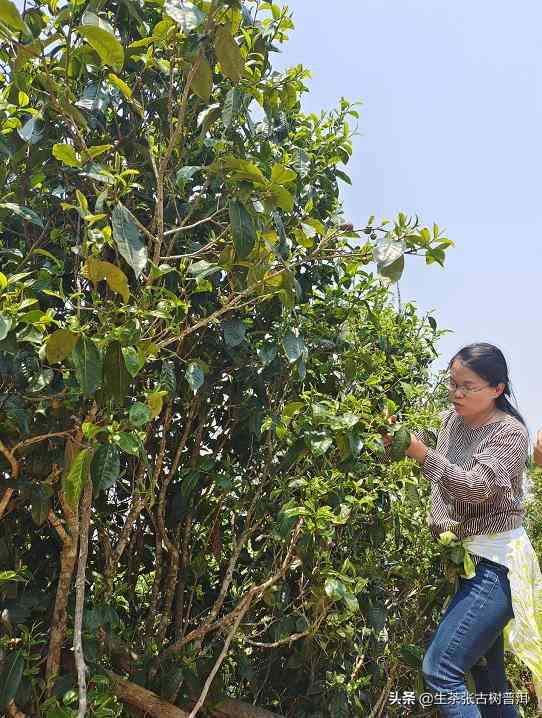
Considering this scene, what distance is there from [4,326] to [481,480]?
1.54 m

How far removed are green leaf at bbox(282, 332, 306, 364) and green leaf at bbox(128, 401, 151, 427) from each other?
60 centimetres

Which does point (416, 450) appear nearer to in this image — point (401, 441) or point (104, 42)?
point (401, 441)

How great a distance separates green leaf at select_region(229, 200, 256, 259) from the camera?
200 centimetres

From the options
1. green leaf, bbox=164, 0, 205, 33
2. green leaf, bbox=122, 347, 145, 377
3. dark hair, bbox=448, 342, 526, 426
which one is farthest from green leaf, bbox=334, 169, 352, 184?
green leaf, bbox=122, 347, 145, 377

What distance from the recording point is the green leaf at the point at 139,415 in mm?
1996

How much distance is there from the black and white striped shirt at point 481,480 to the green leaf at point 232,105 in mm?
1253

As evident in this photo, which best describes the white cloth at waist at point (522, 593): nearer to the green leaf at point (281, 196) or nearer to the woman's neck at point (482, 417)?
the woman's neck at point (482, 417)

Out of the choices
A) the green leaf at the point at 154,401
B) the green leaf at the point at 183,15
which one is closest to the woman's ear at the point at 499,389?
the green leaf at the point at 154,401

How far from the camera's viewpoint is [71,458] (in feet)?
7.75

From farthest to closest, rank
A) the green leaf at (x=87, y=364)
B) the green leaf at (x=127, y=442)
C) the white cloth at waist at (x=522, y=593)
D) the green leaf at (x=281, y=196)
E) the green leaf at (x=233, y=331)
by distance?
1. the white cloth at waist at (x=522, y=593)
2. the green leaf at (x=233, y=331)
3. the green leaf at (x=281, y=196)
4. the green leaf at (x=127, y=442)
5. the green leaf at (x=87, y=364)

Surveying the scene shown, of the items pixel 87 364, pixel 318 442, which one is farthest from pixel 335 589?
pixel 87 364

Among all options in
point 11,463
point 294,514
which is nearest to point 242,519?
point 294,514

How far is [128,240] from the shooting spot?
1.91 meters

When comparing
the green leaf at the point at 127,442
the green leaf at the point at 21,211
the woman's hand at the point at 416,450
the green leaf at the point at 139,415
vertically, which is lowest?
the green leaf at the point at 127,442
